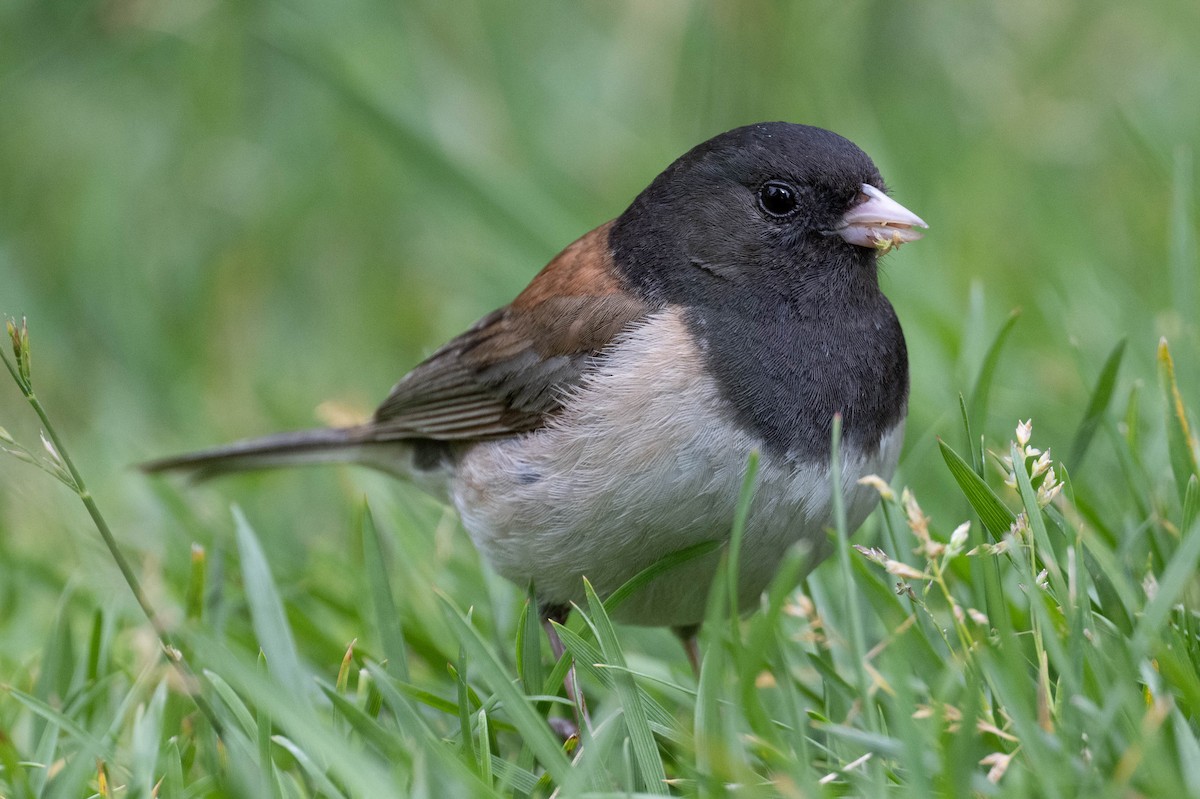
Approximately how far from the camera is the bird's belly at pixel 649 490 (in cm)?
209

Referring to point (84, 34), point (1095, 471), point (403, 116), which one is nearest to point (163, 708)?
point (1095, 471)

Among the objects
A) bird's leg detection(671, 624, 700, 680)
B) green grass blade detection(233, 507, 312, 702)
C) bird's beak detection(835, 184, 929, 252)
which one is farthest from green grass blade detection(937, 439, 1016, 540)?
green grass blade detection(233, 507, 312, 702)

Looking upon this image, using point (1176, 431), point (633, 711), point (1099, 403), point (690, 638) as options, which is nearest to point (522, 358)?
point (690, 638)

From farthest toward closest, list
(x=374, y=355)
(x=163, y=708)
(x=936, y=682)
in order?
(x=374, y=355) < (x=163, y=708) < (x=936, y=682)

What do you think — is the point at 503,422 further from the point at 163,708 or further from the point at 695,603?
the point at 163,708

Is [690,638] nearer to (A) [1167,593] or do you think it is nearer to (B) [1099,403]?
(B) [1099,403]

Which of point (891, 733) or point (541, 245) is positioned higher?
point (541, 245)

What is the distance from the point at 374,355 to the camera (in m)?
4.34

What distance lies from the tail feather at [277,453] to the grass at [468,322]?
0.17m

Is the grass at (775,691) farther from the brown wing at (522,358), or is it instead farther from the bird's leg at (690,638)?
the brown wing at (522,358)

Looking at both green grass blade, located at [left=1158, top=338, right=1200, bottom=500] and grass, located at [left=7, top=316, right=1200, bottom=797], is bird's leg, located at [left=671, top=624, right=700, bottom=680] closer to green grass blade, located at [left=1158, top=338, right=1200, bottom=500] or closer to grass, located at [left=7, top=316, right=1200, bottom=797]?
grass, located at [left=7, top=316, right=1200, bottom=797]

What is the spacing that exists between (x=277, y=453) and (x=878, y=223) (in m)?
1.51

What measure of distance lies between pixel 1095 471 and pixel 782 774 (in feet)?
4.45

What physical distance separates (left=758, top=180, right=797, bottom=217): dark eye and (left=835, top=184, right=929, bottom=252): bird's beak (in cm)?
10
